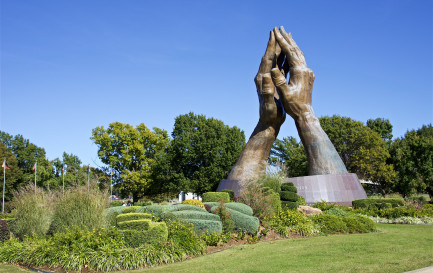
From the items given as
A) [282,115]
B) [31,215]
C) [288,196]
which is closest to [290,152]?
[282,115]

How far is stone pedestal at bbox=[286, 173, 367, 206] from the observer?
66.5 feet

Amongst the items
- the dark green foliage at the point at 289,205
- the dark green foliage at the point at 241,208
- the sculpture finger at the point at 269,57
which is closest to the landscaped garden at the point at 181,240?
the dark green foliage at the point at 241,208

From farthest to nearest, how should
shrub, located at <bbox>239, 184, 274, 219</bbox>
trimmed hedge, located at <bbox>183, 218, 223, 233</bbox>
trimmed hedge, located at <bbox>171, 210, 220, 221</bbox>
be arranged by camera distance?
shrub, located at <bbox>239, 184, 274, 219</bbox> < trimmed hedge, located at <bbox>171, 210, 220, 221</bbox> < trimmed hedge, located at <bbox>183, 218, 223, 233</bbox>

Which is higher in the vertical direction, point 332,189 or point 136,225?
point 332,189

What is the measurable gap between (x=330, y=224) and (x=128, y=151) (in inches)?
1322

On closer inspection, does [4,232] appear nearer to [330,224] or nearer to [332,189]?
[330,224]

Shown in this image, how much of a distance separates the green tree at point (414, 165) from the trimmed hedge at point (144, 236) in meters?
35.4

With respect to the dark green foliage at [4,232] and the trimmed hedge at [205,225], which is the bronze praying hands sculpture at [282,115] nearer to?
the trimmed hedge at [205,225]

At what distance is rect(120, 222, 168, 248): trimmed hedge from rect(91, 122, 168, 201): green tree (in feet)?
111

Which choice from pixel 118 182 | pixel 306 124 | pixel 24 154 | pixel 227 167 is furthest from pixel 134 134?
pixel 306 124

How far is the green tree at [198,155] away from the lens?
3712 centimetres

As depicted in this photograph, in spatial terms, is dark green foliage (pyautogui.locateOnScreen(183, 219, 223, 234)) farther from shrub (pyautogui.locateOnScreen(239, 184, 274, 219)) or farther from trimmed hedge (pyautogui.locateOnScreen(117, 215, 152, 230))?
shrub (pyautogui.locateOnScreen(239, 184, 274, 219))

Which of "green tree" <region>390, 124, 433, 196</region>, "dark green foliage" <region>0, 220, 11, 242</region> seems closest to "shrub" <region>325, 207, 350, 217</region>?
"dark green foliage" <region>0, 220, 11, 242</region>

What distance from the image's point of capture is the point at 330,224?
12695 millimetres
